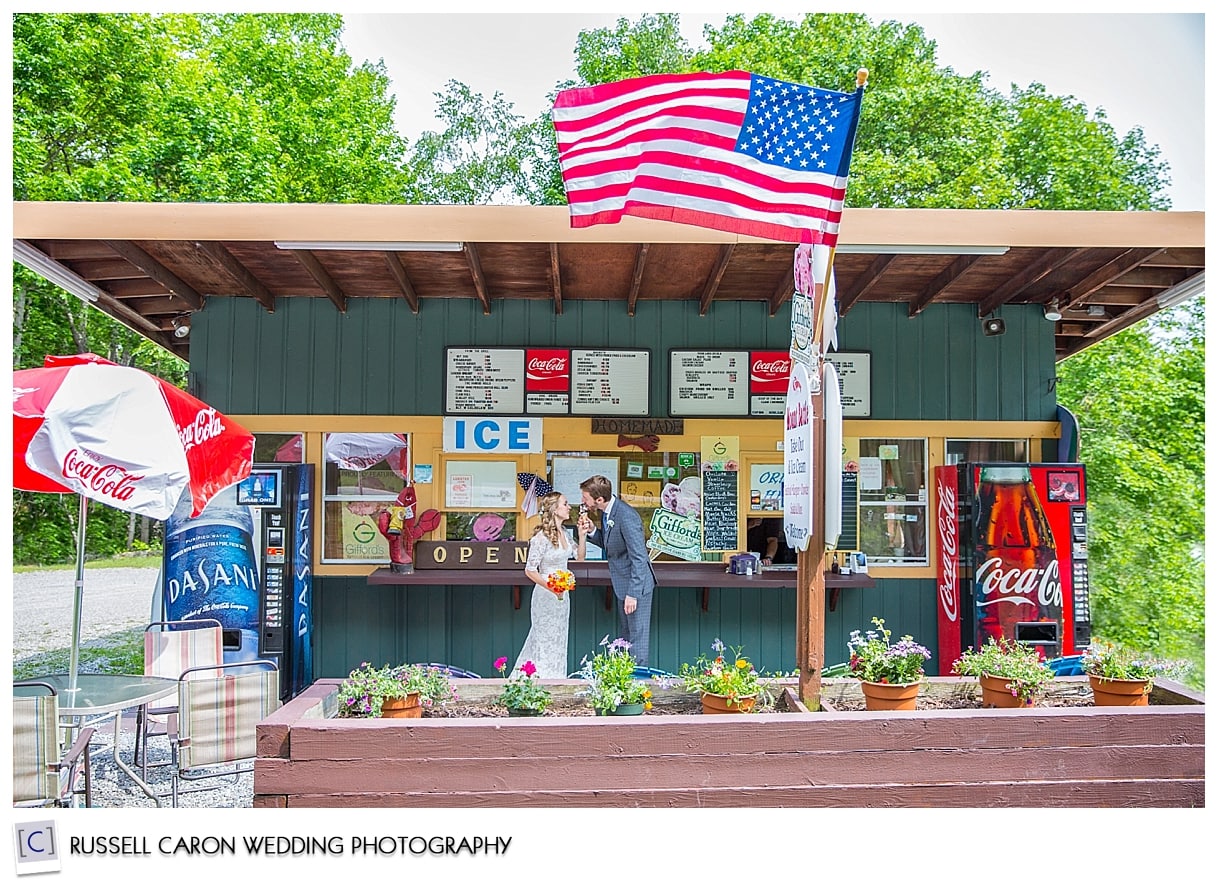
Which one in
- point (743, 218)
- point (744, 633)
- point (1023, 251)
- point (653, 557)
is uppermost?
point (1023, 251)

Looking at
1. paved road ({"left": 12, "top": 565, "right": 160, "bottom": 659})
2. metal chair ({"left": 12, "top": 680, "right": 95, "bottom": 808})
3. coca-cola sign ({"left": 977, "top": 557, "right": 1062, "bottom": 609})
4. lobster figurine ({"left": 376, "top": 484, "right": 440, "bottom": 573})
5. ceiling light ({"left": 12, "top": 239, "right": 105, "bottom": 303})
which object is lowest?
paved road ({"left": 12, "top": 565, "right": 160, "bottom": 659})

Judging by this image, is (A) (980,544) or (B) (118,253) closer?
(B) (118,253)

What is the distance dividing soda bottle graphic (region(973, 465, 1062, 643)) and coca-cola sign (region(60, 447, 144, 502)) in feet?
18.3

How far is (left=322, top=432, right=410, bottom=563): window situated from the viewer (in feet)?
23.8

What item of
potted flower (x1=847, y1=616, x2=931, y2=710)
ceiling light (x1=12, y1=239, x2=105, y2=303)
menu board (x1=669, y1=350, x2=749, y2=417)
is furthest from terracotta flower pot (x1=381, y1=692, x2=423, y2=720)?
menu board (x1=669, y1=350, x2=749, y2=417)

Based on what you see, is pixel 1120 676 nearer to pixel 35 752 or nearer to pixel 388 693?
pixel 388 693

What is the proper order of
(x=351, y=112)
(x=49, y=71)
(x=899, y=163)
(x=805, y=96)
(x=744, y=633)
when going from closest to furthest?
(x=805, y=96) → (x=744, y=633) → (x=49, y=71) → (x=899, y=163) → (x=351, y=112)

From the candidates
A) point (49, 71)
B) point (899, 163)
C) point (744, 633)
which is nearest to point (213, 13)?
point (49, 71)

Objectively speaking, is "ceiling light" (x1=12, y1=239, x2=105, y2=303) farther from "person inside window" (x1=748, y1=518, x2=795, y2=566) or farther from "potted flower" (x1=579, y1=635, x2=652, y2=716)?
"person inside window" (x1=748, y1=518, x2=795, y2=566)

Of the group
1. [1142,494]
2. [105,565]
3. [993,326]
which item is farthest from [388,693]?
[105,565]

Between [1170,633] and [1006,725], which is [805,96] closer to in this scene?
[1006,725]

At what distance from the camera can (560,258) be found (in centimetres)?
609

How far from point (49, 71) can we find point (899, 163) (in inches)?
720

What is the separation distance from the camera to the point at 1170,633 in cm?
1847
